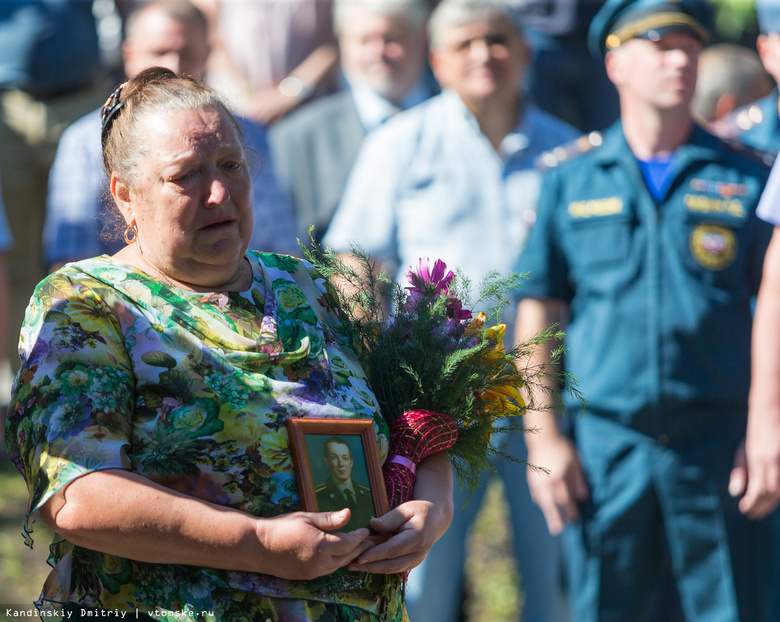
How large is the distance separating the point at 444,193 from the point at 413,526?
2667 millimetres

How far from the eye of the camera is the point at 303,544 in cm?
163

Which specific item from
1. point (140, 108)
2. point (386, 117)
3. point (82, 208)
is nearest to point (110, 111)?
point (140, 108)

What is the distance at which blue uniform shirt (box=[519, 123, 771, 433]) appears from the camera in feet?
11.9

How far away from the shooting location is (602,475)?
3711 mm

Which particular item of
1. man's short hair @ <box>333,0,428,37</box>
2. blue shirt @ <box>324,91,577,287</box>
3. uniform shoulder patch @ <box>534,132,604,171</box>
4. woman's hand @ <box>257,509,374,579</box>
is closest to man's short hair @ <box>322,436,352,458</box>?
woman's hand @ <box>257,509,374,579</box>

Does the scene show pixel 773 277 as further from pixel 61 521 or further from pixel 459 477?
pixel 61 521

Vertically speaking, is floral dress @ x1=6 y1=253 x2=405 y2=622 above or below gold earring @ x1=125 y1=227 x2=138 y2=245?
below

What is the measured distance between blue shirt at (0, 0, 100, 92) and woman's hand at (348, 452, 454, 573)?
13.1 ft

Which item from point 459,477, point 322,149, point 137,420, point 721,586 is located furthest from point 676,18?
point 137,420

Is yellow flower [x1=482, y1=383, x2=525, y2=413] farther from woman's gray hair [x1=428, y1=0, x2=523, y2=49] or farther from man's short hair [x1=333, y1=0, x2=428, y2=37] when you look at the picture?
man's short hair [x1=333, y1=0, x2=428, y2=37]

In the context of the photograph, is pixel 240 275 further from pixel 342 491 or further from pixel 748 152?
pixel 748 152

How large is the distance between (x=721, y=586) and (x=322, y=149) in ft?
9.57

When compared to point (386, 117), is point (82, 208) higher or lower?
lower

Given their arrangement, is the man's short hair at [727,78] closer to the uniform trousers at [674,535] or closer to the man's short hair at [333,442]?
the uniform trousers at [674,535]
